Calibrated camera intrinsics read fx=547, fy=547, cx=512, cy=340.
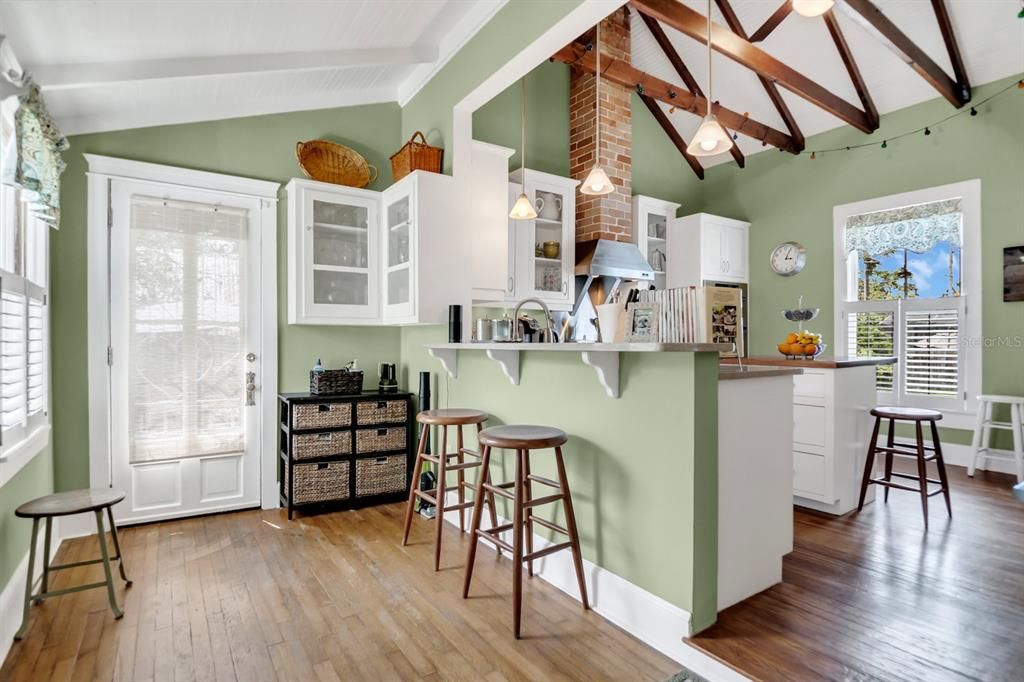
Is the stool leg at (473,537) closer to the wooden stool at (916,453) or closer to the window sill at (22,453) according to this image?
the window sill at (22,453)

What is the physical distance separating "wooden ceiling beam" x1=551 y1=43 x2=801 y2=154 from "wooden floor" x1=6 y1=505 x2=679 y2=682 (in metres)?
3.83

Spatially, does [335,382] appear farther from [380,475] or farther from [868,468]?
[868,468]

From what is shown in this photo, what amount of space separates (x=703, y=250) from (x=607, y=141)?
5.22 ft

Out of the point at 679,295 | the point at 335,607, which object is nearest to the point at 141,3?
the point at 679,295

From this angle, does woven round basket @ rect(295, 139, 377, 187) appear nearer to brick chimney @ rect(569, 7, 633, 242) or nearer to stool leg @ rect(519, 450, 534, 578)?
brick chimney @ rect(569, 7, 633, 242)

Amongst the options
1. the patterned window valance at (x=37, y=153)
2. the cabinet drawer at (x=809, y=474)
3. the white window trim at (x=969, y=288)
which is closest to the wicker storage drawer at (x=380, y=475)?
the patterned window valance at (x=37, y=153)

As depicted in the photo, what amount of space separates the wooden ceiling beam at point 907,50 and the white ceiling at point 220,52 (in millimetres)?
2762

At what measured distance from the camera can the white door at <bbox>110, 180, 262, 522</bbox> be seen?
334 cm

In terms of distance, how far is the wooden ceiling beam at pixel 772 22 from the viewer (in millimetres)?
4383

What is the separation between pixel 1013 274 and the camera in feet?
14.6

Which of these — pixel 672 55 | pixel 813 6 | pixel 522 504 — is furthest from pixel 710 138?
pixel 672 55

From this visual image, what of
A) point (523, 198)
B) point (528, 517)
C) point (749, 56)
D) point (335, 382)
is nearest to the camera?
point (528, 517)

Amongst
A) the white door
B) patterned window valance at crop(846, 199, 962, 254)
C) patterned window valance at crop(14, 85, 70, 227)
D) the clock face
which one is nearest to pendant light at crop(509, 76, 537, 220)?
the white door

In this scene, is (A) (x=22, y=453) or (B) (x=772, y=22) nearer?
(A) (x=22, y=453)
